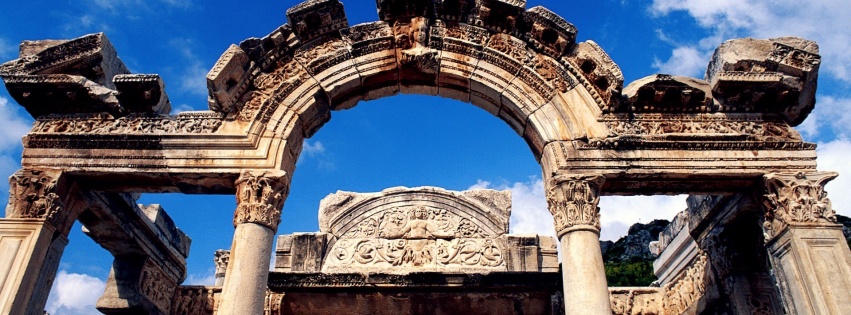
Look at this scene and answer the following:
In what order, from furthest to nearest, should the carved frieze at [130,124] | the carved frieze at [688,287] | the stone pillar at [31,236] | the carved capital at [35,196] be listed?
the carved frieze at [688,287], the carved frieze at [130,124], the carved capital at [35,196], the stone pillar at [31,236]

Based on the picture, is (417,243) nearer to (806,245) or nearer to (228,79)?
(228,79)

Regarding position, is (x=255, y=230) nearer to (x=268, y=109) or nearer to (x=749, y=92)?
(x=268, y=109)

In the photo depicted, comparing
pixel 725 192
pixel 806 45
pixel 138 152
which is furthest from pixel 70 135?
pixel 806 45

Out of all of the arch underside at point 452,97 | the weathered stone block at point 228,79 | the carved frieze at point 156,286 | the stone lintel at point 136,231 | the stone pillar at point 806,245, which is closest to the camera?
the stone pillar at point 806,245

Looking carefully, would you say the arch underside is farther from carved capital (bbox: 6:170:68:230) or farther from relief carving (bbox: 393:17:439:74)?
carved capital (bbox: 6:170:68:230)

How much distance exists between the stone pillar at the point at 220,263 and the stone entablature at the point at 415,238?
4.62ft

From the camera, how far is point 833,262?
7324 millimetres

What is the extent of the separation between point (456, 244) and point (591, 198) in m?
4.27

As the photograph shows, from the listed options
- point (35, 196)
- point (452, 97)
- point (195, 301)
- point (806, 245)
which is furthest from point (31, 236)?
point (806, 245)

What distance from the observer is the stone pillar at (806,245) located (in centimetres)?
714

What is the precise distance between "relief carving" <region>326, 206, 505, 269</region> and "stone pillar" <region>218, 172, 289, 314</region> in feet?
12.1

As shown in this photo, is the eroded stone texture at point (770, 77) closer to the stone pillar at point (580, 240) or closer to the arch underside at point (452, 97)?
the arch underside at point (452, 97)

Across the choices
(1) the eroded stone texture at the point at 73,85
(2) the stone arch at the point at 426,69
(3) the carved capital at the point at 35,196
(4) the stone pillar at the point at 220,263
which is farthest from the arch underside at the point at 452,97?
(4) the stone pillar at the point at 220,263

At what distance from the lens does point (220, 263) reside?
12336 mm
